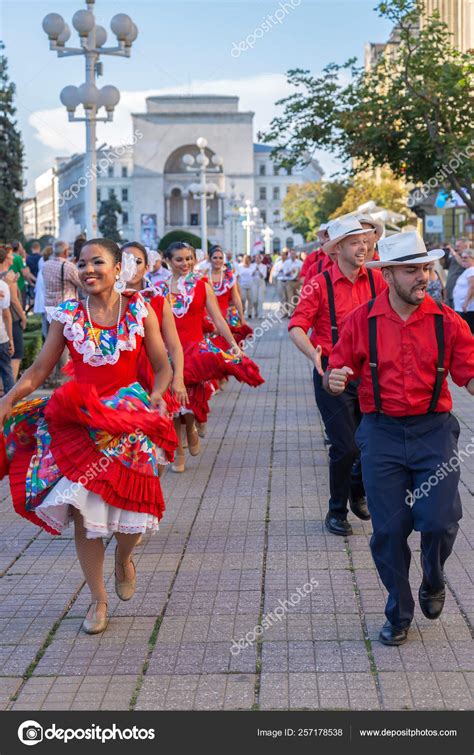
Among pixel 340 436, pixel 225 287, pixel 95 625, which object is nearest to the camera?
pixel 95 625

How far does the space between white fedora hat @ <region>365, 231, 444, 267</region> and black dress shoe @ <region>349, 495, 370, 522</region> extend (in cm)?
306

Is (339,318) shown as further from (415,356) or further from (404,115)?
(404,115)

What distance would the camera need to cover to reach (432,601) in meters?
5.55

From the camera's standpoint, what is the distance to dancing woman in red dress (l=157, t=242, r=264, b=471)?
34.6 ft

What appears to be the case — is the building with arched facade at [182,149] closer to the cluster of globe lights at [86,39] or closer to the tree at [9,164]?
the tree at [9,164]

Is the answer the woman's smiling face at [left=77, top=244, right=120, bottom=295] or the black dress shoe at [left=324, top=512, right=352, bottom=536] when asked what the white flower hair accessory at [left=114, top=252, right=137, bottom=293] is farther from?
the black dress shoe at [left=324, top=512, right=352, bottom=536]

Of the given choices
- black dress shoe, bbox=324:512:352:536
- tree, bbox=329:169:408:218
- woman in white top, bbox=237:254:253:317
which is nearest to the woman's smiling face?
black dress shoe, bbox=324:512:352:536

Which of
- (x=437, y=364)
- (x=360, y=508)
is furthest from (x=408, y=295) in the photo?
(x=360, y=508)

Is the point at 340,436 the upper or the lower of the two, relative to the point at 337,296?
lower

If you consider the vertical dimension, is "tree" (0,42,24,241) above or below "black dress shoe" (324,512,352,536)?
above

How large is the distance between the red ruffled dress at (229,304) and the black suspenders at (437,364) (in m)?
10.0

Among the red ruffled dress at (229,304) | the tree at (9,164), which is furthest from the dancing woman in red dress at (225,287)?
the tree at (9,164)

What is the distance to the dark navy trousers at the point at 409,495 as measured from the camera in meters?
5.32

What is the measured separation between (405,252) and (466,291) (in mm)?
12677
